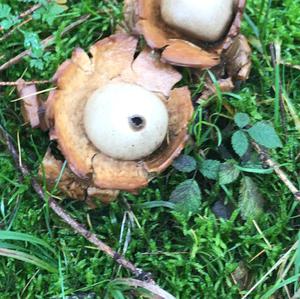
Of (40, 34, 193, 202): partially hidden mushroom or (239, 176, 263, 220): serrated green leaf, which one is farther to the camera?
(239, 176, 263, 220): serrated green leaf

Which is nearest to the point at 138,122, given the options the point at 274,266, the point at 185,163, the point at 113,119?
the point at 113,119

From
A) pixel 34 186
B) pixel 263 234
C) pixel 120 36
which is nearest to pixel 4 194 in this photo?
pixel 34 186

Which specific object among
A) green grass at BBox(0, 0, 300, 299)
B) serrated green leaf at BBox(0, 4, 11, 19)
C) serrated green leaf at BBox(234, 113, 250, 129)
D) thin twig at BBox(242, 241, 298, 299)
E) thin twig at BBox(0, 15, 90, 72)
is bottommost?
thin twig at BBox(242, 241, 298, 299)

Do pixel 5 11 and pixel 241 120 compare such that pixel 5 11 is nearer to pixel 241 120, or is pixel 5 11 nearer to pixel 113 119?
pixel 113 119

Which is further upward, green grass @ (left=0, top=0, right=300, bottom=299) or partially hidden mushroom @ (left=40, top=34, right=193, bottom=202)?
partially hidden mushroom @ (left=40, top=34, right=193, bottom=202)

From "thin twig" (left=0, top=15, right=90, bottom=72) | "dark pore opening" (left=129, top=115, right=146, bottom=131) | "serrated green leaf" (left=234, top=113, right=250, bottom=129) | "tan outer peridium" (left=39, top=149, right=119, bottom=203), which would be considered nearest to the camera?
"dark pore opening" (left=129, top=115, right=146, bottom=131)

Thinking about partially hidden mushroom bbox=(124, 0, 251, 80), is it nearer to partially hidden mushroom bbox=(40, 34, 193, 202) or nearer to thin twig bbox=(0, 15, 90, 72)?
partially hidden mushroom bbox=(40, 34, 193, 202)

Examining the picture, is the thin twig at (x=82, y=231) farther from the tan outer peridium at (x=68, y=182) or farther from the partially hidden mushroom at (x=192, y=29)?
the partially hidden mushroom at (x=192, y=29)

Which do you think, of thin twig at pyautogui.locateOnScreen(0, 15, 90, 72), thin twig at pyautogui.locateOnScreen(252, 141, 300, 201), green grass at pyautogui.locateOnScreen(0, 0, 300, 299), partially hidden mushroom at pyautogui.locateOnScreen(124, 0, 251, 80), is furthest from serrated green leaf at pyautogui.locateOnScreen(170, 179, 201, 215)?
thin twig at pyautogui.locateOnScreen(0, 15, 90, 72)

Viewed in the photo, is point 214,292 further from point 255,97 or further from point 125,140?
point 255,97
